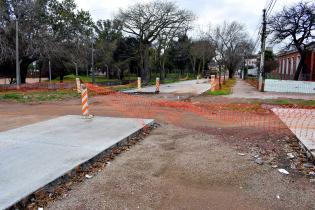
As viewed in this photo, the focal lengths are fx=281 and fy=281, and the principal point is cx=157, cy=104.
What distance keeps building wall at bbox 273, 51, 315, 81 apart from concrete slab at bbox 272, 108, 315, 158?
1938 cm

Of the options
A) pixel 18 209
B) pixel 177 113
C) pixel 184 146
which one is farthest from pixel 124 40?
pixel 18 209

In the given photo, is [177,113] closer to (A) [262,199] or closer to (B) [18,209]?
(A) [262,199]

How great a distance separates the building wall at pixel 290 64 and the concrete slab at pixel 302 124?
19376mm

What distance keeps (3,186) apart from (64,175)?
822 mm

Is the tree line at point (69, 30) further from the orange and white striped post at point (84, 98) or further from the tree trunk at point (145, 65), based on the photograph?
the orange and white striped post at point (84, 98)

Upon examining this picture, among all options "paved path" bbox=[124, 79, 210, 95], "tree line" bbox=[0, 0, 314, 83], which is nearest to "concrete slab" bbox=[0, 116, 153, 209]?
"paved path" bbox=[124, 79, 210, 95]

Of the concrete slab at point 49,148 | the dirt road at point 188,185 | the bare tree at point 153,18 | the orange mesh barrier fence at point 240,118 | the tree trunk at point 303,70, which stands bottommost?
the dirt road at point 188,185

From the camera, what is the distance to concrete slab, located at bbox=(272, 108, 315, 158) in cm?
630

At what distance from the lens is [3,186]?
12.7 feet

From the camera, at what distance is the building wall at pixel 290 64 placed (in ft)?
95.1

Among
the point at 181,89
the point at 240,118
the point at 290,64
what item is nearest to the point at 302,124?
the point at 240,118

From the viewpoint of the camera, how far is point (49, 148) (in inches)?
223

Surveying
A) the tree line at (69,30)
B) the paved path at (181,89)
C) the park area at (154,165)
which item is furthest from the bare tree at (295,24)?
the park area at (154,165)

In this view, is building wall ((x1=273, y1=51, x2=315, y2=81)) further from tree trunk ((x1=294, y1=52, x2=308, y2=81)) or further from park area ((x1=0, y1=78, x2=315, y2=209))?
park area ((x1=0, y1=78, x2=315, y2=209))
